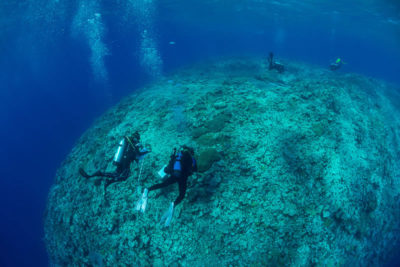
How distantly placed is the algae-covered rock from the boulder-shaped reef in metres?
0.03

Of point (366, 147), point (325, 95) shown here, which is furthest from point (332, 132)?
point (325, 95)

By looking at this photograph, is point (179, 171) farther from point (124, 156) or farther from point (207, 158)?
point (124, 156)

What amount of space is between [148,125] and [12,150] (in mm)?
37930

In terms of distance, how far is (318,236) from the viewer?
14.5 ft

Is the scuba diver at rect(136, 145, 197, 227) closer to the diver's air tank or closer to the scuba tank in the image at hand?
the scuba tank

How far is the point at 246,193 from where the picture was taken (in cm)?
487

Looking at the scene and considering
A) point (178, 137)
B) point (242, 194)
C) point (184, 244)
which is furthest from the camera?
point (178, 137)

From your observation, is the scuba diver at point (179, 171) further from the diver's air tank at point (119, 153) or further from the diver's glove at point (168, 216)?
the diver's air tank at point (119, 153)

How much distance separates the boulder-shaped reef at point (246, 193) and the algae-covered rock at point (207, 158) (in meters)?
0.03

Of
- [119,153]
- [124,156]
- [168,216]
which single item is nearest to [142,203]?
[168,216]

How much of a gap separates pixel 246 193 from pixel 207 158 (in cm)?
140

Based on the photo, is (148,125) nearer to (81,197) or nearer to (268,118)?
(81,197)

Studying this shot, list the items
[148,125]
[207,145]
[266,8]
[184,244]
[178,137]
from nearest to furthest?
[184,244] < [207,145] < [178,137] < [148,125] < [266,8]

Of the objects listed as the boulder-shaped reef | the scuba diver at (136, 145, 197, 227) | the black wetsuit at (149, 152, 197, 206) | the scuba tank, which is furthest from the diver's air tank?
the scuba tank
